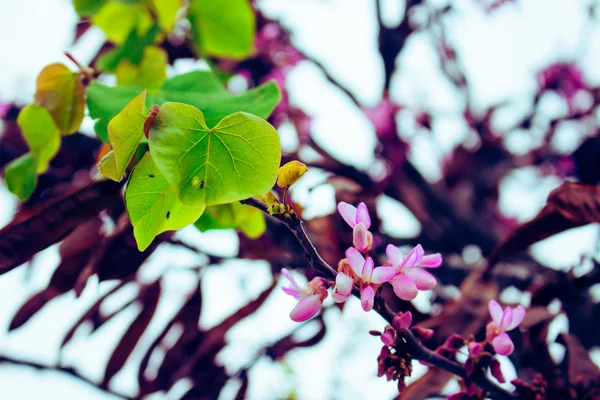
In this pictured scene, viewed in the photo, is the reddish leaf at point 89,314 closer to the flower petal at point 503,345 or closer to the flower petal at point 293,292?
the flower petal at point 293,292

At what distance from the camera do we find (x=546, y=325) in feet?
2.70

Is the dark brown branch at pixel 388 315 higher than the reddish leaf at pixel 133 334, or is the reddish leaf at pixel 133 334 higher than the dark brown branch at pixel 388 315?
the dark brown branch at pixel 388 315

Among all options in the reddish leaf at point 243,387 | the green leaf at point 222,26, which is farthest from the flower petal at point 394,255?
the green leaf at point 222,26

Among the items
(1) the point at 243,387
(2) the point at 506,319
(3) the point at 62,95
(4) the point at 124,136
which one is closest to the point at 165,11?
(3) the point at 62,95

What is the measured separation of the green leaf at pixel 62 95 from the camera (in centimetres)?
65

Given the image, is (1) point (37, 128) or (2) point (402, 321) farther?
(1) point (37, 128)

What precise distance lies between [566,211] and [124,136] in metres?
0.59

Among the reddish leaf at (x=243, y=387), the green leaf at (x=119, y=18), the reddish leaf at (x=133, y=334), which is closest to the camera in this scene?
the reddish leaf at (x=133, y=334)

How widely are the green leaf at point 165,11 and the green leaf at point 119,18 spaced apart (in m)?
0.04

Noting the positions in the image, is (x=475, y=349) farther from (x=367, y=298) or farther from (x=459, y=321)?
(x=459, y=321)

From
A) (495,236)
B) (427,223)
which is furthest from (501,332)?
(495,236)

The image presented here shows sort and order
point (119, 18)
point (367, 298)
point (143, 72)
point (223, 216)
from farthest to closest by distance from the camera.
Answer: point (119, 18) → point (143, 72) → point (223, 216) → point (367, 298)

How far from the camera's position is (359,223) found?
45cm

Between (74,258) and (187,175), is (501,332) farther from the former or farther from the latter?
(74,258)
